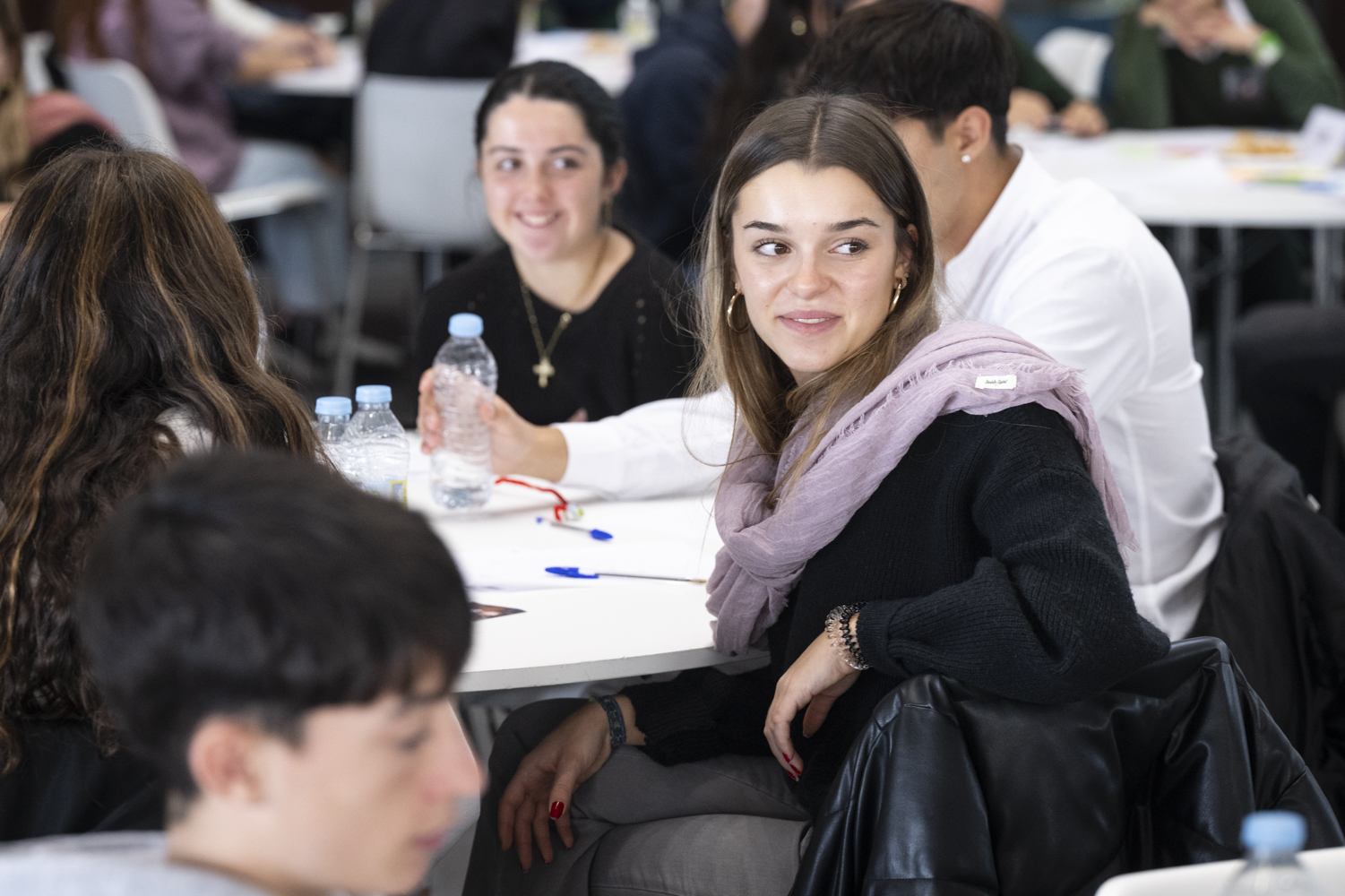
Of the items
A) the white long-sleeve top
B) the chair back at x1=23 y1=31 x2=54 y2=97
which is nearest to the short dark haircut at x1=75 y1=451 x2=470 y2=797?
the white long-sleeve top

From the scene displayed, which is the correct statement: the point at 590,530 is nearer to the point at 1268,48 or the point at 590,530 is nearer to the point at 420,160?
the point at 420,160

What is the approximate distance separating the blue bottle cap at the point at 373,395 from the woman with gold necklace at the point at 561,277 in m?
0.63

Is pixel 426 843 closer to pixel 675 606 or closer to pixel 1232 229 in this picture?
pixel 675 606

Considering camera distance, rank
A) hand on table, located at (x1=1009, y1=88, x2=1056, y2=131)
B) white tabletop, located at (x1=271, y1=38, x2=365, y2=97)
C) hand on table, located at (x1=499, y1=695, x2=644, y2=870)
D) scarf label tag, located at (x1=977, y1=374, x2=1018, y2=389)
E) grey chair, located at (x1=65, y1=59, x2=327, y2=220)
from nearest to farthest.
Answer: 1. scarf label tag, located at (x1=977, y1=374, x2=1018, y2=389)
2. hand on table, located at (x1=499, y1=695, x2=644, y2=870)
3. grey chair, located at (x1=65, y1=59, x2=327, y2=220)
4. hand on table, located at (x1=1009, y1=88, x2=1056, y2=131)
5. white tabletop, located at (x1=271, y1=38, x2=365, y2=97)

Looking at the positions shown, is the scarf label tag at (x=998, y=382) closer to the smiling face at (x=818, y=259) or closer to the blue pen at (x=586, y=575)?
the smiling face at (x=818, y=259)

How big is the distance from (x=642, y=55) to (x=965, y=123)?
2.39 m

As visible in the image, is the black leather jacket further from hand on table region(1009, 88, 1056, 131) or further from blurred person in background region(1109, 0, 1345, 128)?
blurred person in background region(1109, 0, 1345, 128)

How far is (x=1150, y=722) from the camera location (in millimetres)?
1196

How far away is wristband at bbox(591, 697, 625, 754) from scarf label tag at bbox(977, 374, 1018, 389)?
63 cm

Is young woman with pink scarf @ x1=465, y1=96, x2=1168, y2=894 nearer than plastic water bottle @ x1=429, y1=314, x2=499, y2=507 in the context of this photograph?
Yes

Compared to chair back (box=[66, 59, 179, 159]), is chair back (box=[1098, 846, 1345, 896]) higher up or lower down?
lower down

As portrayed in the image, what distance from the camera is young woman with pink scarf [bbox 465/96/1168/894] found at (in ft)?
4.29

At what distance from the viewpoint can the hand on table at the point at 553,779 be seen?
1.62 m

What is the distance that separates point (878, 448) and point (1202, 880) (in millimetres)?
607
